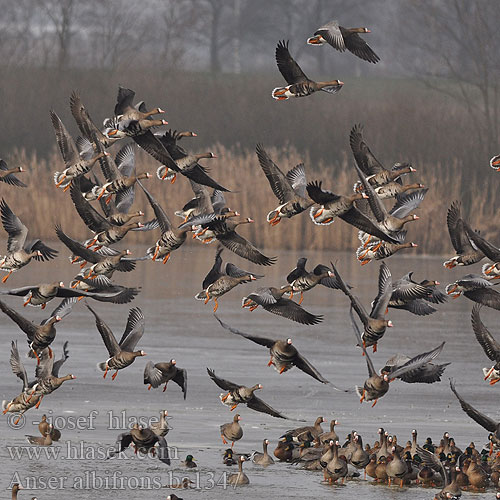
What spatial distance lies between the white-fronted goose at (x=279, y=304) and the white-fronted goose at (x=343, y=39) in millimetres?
2055

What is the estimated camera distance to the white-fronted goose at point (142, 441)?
11.2 metres

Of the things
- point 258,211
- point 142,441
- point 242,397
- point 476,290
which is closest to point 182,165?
point 242,397

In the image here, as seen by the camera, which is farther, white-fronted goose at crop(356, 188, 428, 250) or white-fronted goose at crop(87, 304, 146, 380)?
white-fronted goose at crop(356, 188, 428, 250)

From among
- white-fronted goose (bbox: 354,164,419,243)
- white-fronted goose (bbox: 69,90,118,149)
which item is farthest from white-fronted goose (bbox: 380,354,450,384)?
white-fronted goose (bbox: 69,90,118,149)

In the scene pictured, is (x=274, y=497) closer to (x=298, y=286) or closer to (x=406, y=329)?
(x=298, y=286)

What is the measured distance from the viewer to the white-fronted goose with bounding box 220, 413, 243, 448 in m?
11.8

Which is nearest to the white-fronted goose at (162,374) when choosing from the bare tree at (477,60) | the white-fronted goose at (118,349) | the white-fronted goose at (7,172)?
the white-fronted goose at (118,349)

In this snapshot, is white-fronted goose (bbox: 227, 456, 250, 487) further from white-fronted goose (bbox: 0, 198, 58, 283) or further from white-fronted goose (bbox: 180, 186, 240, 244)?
white-fronted goose (bbox: 0, 198, 58, 283)

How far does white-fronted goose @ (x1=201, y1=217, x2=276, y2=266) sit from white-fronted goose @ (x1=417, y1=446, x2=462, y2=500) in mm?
2006

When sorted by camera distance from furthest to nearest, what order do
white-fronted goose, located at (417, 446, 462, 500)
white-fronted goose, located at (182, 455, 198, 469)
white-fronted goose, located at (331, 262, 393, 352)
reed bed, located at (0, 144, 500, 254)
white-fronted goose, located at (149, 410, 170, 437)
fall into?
reed bed, located at (0, 144, 500, 254) < white-fronted goose, located at (149, 410, 170, 437) < white-fronted goose, located at (182, 455, 198, 469) < white-fronted goose, located at (417, 446, 462, 500) < white-fronted goose, located at (331, 262, 393, 352)

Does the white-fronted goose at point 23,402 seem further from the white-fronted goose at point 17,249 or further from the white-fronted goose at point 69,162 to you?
the white-fronted goose at point 69,162

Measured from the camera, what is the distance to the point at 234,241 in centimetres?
1187

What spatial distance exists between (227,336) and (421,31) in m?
45.8

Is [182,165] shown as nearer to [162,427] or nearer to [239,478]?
[162,427]
